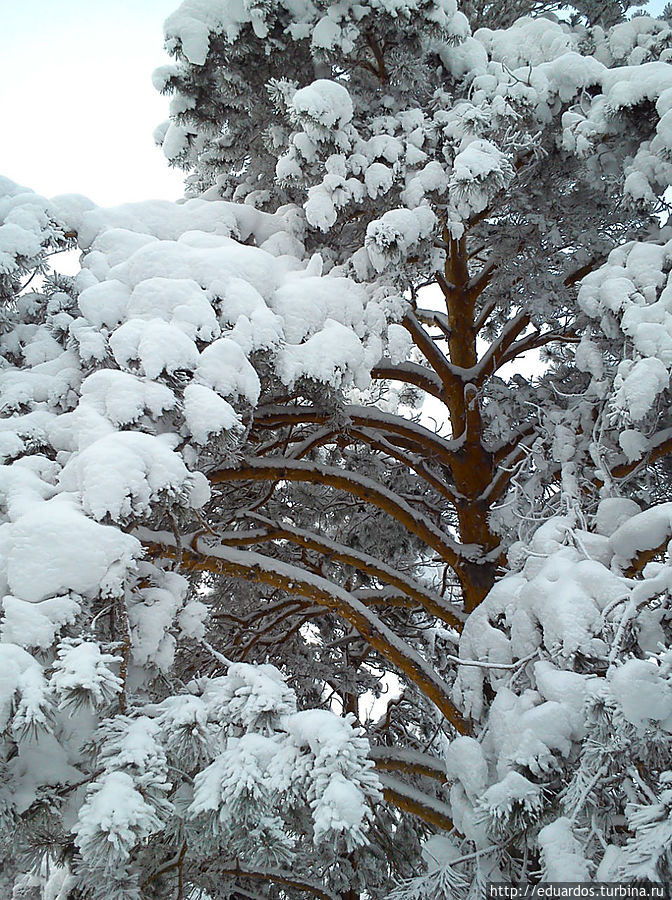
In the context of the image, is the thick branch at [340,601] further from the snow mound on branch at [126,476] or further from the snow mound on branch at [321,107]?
the snow mound on branch at [321,107]

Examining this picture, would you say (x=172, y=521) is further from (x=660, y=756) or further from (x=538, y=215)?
(x=538, y=215)

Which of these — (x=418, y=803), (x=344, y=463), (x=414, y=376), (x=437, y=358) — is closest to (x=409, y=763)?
(x=418, y=803)

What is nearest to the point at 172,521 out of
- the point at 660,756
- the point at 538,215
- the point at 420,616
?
the point at 660,756

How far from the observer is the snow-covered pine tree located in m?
2.06

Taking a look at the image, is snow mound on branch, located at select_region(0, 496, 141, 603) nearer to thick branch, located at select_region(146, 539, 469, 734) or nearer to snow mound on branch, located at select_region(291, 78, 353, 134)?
thick branch, located at select_region(146, 539, 469, 734)

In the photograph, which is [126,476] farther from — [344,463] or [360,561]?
[344,463]

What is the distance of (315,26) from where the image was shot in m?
4.40

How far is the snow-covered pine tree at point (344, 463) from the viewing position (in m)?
2.06

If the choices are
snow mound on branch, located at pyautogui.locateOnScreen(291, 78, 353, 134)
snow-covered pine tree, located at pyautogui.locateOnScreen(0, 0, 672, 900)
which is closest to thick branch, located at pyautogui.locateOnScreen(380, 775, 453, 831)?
snow-covered pine tree, located at pyautogui.locateOnScreen(0, 0, 672, 900)

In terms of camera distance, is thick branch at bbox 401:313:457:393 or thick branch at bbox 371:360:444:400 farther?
thick branch at bbox 401:313:457:393

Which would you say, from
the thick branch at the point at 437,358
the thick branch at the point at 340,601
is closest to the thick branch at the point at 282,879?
the thick branch at the point at 340,601

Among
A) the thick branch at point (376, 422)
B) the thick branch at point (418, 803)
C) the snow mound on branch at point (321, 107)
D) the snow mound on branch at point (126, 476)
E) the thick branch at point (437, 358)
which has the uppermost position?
the snow mound on branch at point (321, 107)

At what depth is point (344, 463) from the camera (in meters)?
6.93

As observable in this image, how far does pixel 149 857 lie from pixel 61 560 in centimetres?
180
